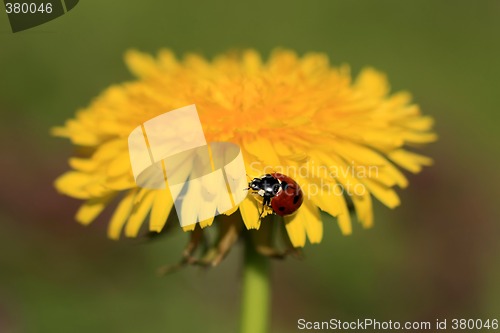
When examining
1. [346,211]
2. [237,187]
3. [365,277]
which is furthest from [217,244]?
[365,277]

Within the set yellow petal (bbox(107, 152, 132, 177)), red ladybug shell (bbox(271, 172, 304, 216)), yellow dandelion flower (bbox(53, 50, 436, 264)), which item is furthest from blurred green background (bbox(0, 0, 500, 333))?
red ladybug shell (bbox(271, 172, 304, 216))

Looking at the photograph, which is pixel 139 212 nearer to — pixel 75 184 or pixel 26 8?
pixel 75 184

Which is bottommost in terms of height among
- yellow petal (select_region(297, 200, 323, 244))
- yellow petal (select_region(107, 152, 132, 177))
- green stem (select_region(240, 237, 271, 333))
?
green stem (select_region(240, 237, 271, 333))

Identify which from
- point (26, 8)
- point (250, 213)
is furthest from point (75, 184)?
point (26, 8)

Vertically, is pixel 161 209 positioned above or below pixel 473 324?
above

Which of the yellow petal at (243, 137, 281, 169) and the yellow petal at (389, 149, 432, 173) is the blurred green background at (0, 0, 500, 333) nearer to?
the yellow petal at (243, 137, 281, 169)

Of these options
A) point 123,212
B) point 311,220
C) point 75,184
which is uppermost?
point 75,184
